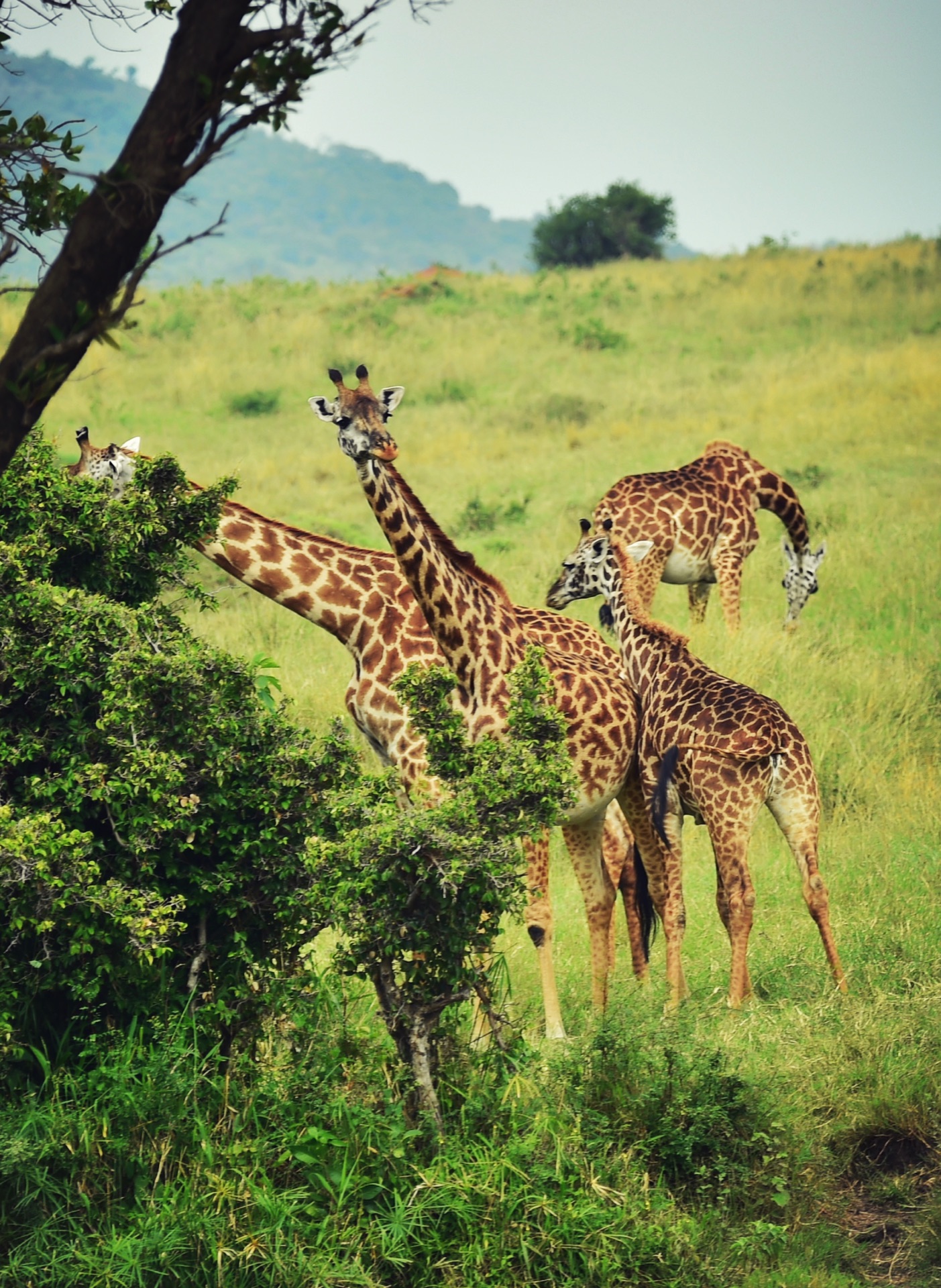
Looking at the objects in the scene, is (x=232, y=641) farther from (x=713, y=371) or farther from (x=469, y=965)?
(x=713, y=371)

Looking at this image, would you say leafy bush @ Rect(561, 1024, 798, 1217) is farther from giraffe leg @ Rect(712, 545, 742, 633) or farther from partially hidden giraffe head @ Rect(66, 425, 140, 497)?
giraffe leg @ Rect(712, 545, 742, 633)

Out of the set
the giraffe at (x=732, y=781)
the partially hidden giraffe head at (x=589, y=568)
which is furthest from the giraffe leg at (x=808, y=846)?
the partially hidden giraffe head at (x=589, y=568)

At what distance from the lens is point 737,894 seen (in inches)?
255

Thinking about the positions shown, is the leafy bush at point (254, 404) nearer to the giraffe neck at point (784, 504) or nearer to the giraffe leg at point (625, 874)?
the giraffe neck at point (784, 504)

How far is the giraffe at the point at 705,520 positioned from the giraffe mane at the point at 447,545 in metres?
3.79

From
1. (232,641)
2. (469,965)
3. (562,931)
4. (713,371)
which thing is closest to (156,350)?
(713,371)

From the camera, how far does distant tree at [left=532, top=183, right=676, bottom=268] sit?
1727 inches

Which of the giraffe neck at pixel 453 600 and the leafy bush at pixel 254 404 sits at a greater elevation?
the leafy bush at pixel 254 404

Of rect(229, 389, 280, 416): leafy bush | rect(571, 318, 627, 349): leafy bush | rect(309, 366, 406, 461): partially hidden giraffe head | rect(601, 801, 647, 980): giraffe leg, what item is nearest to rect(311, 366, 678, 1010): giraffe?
rect(309, 366, 406, 461): partially hidden giraffe head

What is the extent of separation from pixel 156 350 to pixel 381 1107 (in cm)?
2233

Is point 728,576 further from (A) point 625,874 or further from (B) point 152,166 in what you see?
(B) point 152,166

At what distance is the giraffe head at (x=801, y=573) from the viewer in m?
12.7

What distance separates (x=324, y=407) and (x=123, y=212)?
256 cm

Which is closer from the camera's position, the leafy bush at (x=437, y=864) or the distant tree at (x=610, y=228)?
the leafy bush at (x=437, y=864)
